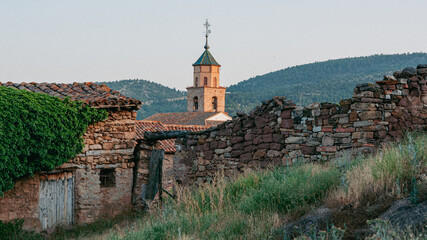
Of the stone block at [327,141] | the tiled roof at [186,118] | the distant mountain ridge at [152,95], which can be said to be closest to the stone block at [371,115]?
the stone block at [327,141]

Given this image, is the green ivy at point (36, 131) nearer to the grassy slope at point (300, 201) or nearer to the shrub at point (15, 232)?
the shrub at point (15, 232)

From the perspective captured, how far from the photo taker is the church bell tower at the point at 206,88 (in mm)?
56281

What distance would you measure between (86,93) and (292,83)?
61.4 m

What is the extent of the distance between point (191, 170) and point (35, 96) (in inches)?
176

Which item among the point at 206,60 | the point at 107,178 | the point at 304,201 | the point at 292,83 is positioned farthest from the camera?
the point at 292,83

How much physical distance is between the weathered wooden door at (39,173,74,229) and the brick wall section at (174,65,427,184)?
3866 millimetres

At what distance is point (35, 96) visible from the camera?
466 inches

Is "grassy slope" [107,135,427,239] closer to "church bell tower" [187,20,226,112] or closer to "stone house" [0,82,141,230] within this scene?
"stone house" [0,82,141,230]

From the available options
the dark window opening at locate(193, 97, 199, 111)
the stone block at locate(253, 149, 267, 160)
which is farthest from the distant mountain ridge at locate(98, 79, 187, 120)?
the stone block at locate(253, 149, 267, 160)

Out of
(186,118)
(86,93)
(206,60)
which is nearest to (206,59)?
(206,60)

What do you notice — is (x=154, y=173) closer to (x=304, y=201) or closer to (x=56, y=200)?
(x=56, y=200)

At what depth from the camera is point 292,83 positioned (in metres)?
72.9

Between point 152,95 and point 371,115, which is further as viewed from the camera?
point 152,95

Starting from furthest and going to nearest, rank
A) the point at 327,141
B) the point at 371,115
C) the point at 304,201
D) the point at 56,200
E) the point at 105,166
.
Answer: the point at 105,166 < the point at 56,200 < the point at 327,141 < the point at 371,115 < the point at 304,201
